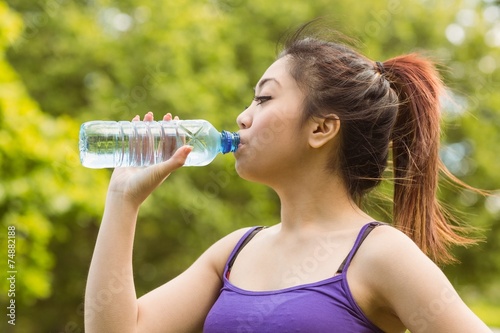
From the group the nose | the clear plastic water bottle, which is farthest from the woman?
the clear plastic water bottle

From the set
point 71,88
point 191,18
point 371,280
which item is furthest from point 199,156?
point 71,88

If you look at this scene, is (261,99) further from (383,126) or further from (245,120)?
(383,126)

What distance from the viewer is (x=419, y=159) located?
2.23 meters

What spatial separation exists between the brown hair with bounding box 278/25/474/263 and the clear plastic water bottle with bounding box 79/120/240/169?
427 millimetres

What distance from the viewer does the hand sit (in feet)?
6.88

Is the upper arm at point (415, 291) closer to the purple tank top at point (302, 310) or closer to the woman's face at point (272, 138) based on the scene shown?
the purple tank top at point (302, 310)

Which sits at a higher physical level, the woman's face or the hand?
the woman's face

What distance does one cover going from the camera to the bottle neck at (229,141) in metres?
2.19

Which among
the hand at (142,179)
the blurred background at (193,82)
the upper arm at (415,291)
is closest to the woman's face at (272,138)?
the hand at (142,179)

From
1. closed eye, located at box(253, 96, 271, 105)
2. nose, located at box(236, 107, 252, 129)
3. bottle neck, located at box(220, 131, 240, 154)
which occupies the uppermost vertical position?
closed eye, located at box(253, 96, 271, 105)

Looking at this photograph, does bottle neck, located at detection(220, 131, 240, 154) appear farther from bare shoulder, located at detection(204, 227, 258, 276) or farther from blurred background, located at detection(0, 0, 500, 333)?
blurred background, located at detection(0, 0, 500, 333)

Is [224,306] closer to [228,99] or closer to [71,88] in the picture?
[228,99]

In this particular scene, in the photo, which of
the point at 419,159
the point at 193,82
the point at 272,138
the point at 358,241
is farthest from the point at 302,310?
the point at 193,82

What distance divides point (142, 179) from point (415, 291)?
798mm
